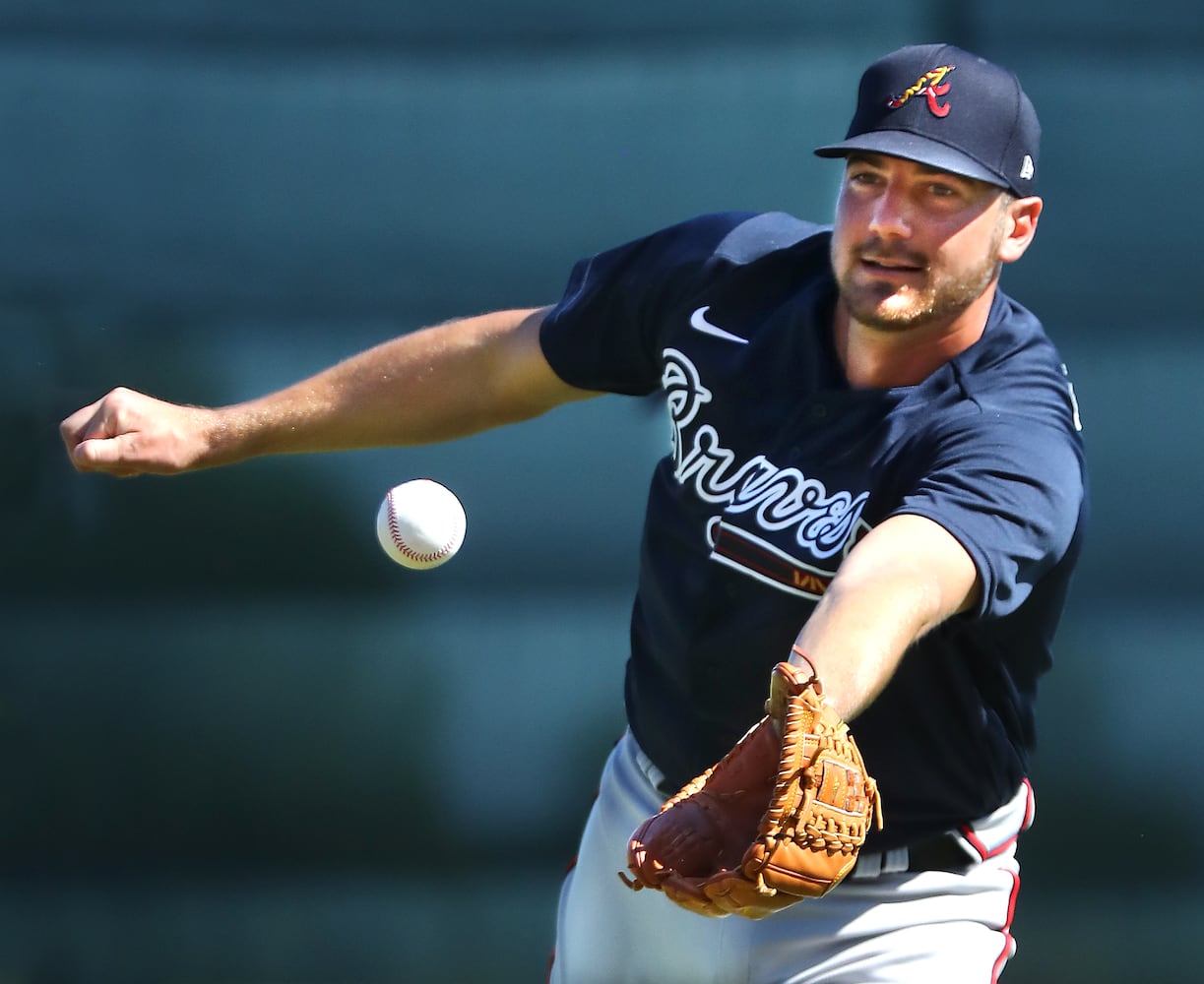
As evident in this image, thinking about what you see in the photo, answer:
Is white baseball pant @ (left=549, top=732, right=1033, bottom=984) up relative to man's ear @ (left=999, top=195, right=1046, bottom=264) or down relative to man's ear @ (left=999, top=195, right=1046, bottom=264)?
down

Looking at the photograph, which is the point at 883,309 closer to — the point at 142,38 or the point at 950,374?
the point at 950,374

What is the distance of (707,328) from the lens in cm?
262

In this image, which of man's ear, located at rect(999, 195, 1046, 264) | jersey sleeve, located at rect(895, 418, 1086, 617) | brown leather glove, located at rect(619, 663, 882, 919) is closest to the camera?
brown leather glove, located at rect(619, 663, 882, 919)

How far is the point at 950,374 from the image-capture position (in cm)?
237

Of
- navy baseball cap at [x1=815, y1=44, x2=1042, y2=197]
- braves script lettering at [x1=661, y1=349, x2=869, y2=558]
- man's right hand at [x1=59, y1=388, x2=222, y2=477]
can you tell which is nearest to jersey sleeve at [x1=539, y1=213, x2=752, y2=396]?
braves script lettering at [x1=661, y1=349, x2=869, y2=558]

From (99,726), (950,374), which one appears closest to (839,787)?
(950,374)

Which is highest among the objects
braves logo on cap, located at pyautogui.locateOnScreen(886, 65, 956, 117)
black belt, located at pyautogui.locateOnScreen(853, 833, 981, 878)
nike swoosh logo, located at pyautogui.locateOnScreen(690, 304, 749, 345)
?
braves logo on cap, located at pyautogui.locateOnScreen(886, 65, 956, 117)

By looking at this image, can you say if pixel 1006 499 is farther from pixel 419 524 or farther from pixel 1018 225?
pixel 419 524

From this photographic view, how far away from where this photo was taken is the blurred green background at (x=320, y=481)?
3.76 metres

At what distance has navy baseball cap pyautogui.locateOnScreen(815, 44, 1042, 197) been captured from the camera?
238 cm

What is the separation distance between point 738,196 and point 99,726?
74.1 inches

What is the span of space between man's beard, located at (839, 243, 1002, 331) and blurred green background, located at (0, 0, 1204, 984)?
137cm

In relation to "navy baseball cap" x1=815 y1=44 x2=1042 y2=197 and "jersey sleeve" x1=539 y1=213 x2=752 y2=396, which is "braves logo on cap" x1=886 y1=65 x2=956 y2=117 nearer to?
"navy baseball cap" x1=815 y1=44 x2=1042 y2=197

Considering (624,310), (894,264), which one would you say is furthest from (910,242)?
(624,310)
